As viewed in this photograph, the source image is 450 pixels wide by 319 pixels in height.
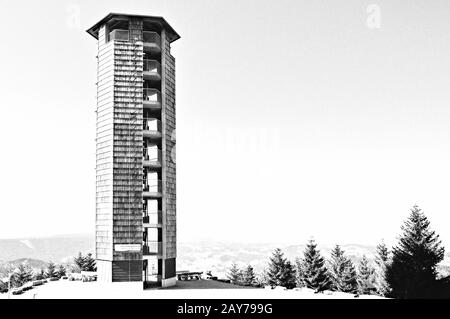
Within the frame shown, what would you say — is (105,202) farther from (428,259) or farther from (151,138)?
(428,259)

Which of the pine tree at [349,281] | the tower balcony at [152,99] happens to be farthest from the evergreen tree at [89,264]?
the pine tree at [349,281]

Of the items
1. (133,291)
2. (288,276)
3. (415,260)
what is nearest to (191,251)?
(288,276)

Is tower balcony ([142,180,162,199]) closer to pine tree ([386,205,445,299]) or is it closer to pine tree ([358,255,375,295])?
pine tree ([386,205,445,299])

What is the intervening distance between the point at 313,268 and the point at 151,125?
22167 millimetres

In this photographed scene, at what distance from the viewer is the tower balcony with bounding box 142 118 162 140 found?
28.3 metres

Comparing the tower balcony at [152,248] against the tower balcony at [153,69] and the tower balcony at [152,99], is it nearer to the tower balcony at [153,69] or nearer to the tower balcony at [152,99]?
the tower balcony at [152,99]

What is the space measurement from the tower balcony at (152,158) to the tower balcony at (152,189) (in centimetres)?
101

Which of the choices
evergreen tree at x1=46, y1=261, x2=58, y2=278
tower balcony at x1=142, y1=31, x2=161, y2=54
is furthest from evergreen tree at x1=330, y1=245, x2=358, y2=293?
tower balcony at x1=142, y1=31, x2=161, y2=54

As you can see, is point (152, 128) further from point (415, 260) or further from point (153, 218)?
point (415, 260)

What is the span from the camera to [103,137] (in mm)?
28125

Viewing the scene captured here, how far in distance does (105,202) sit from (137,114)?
5.56 metres

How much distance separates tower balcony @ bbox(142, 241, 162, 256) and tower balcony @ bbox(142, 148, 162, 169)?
15.5ft

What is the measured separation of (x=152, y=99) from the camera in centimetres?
2933
